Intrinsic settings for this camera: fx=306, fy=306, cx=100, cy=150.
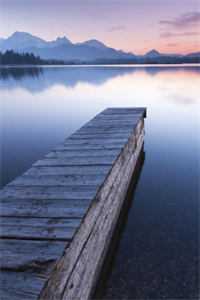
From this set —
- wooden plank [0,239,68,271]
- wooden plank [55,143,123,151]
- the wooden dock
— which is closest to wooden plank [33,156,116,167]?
the wooden dock

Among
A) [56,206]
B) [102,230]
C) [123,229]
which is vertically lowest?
[123,229]

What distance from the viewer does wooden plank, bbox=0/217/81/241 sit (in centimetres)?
339

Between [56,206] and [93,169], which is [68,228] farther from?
[93,169]

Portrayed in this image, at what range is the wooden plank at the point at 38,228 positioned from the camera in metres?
3.39

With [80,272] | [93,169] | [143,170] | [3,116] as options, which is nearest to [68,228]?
[80,272]

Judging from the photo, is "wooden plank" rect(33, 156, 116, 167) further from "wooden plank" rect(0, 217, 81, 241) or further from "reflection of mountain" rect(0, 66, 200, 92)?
"reflection of mountain" rect(0, 66, 200, 92)

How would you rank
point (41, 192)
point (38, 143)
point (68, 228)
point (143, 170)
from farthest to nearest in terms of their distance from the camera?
point (38, 143), point (143, 170), point (41, 192), point (68, 228)

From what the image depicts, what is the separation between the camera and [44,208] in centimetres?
410

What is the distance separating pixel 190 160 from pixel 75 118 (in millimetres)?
11263

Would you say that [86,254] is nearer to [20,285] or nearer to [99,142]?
[20,285]

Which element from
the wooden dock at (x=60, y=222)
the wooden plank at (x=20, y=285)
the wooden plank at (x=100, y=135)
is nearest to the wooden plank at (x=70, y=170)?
the wooden dock at (x=60, y=222)

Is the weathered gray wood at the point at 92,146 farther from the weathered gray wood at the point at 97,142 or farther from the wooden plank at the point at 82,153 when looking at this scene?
the wooden plank at the point at 82,153

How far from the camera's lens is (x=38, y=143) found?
14.1 meters

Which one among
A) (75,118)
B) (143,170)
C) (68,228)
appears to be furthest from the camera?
(75,118)
